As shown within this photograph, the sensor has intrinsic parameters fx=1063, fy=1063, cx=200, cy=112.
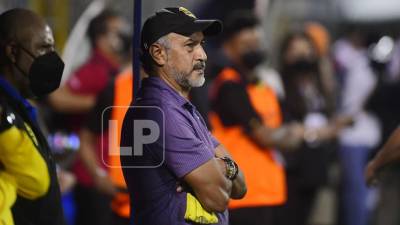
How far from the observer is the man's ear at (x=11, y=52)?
4.84 m

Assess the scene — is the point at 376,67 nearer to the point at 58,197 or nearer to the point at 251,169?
the point at 251,169

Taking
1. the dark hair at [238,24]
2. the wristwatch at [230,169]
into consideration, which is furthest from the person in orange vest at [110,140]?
the wristwatch at [230,169]

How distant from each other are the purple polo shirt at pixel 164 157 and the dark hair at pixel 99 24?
3.16 m

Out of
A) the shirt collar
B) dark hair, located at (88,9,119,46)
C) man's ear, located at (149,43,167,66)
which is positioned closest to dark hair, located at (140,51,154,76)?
man's ear, located at (149,43,167,66)

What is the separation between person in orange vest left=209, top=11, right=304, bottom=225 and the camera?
674 cm

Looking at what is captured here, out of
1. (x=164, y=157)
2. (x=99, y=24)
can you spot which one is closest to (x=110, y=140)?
(x=164, y=157)

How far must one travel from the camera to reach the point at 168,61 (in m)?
4.56

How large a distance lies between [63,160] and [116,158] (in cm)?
203

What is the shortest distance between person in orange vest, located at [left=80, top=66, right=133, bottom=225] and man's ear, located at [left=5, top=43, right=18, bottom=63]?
3.18 ft

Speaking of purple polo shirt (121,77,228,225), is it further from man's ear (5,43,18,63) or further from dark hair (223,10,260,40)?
dark hair (223,10,260,40)

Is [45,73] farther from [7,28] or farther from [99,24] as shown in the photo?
[99,24]

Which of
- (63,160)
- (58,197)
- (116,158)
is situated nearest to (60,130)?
(63,160)

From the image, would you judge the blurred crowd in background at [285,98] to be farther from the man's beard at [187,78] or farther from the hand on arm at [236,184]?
the man's beard at [187,78]

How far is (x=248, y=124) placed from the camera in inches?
268
